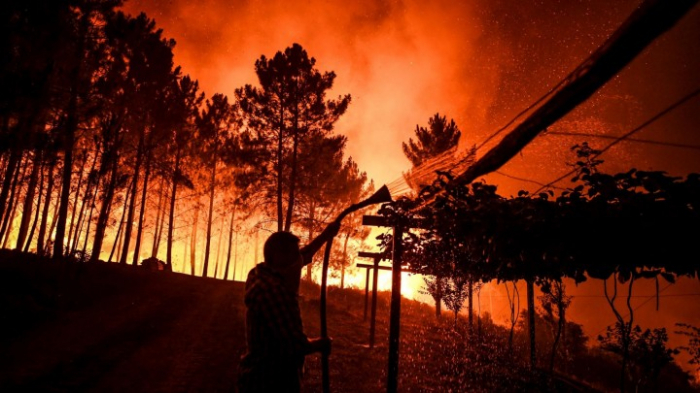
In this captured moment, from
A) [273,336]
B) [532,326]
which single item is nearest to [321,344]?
[273,336]

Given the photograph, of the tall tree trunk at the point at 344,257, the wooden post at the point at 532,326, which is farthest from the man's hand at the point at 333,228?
the tall tree trunk at the point at 344,257

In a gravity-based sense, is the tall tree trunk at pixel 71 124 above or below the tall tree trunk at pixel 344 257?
above

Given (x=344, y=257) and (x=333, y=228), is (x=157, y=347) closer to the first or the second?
(x=333, y=228)

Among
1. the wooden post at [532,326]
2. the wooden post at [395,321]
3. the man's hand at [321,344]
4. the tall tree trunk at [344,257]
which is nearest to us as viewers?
the man's hand at [321,344]

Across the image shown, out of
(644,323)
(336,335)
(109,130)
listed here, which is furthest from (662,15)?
(644,323)

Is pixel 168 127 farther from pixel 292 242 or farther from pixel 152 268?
pixel 292 242

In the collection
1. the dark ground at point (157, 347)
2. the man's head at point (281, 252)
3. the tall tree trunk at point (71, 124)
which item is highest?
the tall tree trunk at point (71, 124)

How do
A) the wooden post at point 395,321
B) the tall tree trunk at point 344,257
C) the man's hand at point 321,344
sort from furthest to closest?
the tall tree trunk at point 344,257
the wooden post at point 395,321
the man's hand at point 321,344

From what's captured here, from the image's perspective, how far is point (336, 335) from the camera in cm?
1246

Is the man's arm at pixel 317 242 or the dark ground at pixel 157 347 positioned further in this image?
the dark ground at pixel 157 347

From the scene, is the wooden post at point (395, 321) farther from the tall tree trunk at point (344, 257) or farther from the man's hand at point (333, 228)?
the tall tree trunk at point (344, 257)

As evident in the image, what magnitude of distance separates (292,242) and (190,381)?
18.5ft

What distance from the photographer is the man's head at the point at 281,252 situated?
9.19ft

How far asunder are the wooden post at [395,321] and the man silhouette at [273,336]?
10.1 ft
